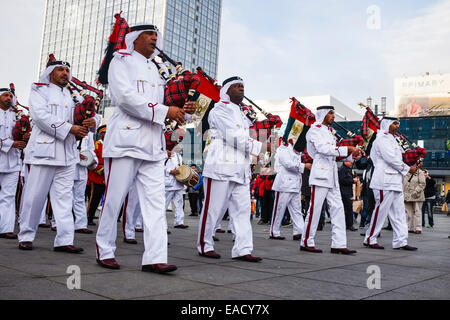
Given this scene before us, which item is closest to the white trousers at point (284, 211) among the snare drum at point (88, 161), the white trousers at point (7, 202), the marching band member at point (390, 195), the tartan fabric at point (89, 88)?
the marching band member at point (390, 195)

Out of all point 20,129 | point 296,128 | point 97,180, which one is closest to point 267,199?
point 296,128

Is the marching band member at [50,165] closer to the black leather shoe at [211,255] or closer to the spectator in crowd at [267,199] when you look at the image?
the black leather shoe at [211,255]

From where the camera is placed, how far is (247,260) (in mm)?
5133

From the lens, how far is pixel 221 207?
18.1ft

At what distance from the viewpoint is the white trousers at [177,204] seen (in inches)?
403

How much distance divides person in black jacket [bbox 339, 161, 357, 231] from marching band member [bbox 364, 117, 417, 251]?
4.32 m

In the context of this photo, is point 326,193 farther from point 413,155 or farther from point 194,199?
point 194,199

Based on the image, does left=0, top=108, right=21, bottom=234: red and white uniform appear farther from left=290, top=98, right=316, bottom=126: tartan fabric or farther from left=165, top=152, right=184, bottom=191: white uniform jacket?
left=290, top=98, right=316, bottom=126: tartan fabric

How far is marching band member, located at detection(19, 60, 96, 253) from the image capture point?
17.0 feet

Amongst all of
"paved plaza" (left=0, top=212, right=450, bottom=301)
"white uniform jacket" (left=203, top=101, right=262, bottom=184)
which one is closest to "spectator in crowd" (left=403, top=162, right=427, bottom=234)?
"paved plaza" (left=0, top=212, right=450, bottom=301)

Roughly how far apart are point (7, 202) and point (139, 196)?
11.4 ft
